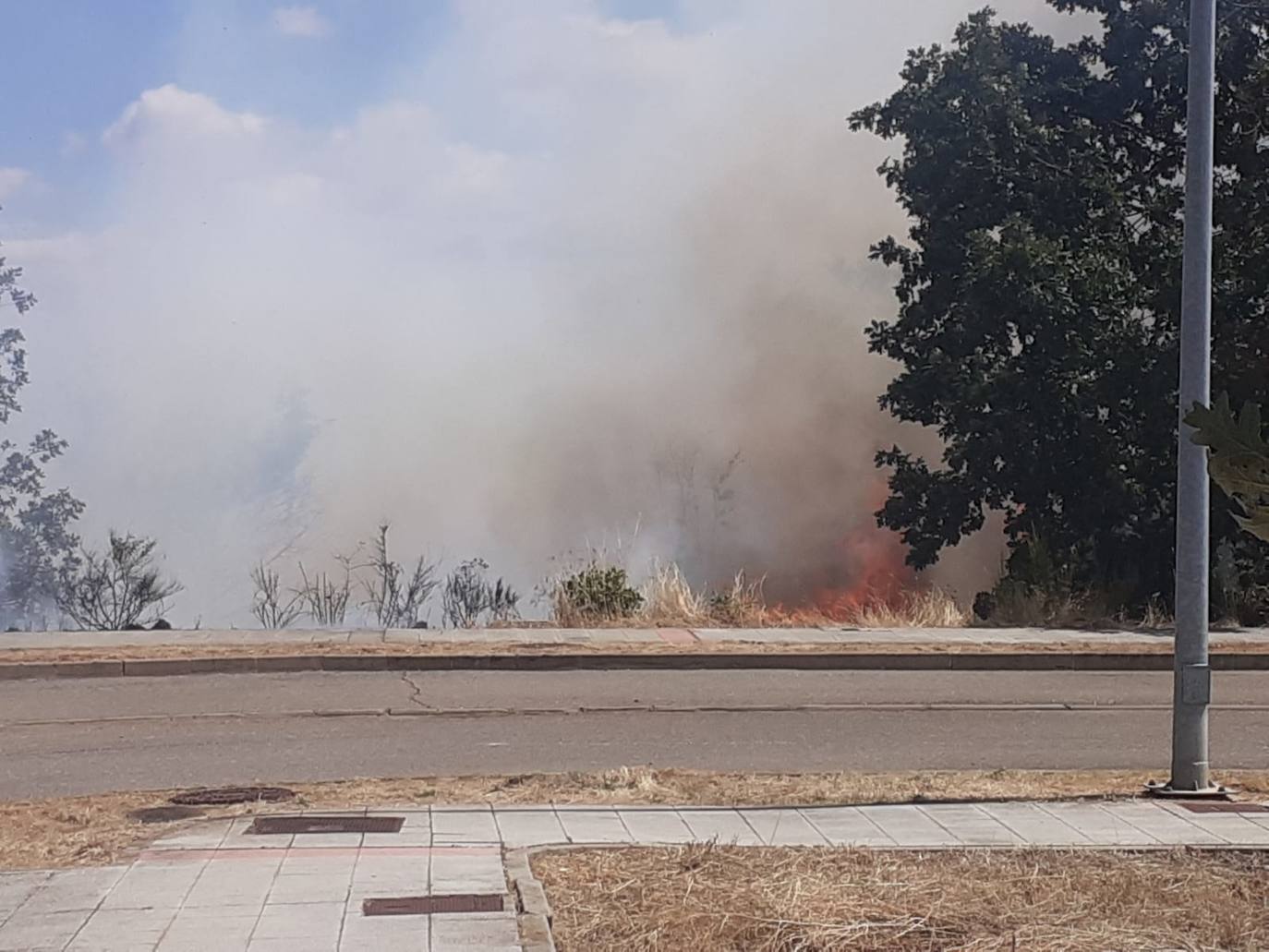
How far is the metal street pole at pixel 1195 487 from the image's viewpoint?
7.85m

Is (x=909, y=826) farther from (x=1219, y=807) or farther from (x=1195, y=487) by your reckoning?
(x=1195, y=487)

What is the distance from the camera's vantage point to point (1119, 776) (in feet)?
28.6

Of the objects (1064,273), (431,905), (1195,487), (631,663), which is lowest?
(431,905)

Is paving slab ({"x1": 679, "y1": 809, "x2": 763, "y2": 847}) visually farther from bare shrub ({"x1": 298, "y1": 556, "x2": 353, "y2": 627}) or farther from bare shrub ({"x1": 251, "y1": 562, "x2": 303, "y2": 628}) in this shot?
bare shrub ({"x1": 251, "y1": 562, "x2": 303, "y2": 628})

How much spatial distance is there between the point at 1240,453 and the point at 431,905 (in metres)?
3.28

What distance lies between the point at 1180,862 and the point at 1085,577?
13611mm

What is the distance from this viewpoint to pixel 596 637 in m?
14.8

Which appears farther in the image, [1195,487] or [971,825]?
[1195,487]

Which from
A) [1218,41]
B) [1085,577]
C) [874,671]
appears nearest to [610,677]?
[874,671]

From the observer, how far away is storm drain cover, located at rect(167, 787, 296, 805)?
7.78 meters

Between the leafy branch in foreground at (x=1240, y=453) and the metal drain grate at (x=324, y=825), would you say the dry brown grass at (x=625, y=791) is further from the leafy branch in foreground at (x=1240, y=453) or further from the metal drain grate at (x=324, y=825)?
the leafy branch in foreground at (x=1240, y=453)

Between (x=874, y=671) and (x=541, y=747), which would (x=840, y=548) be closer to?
(x=874, y=671)

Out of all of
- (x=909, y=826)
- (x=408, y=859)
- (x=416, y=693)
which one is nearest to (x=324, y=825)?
(x=408, y=859)

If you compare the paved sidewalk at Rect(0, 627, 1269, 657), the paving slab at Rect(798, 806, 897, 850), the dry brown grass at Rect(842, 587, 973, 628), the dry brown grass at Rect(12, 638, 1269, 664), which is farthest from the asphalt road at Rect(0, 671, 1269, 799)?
the dry brown grass at Rect(842, 587, 973, 628)
